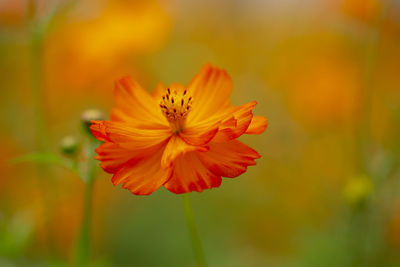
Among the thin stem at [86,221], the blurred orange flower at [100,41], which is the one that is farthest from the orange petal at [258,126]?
the blurred orange flower at [100,41]

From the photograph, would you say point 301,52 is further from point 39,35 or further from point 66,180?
point 39,35

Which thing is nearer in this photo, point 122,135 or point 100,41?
point 122,135

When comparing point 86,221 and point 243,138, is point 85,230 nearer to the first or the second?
point 86,221

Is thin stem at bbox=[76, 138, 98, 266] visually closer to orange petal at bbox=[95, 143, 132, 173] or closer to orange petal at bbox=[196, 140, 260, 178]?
orange petal at bbox=[95, 143, 132, 173]

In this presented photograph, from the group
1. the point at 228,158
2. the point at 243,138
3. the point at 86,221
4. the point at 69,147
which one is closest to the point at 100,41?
the point at 243,138

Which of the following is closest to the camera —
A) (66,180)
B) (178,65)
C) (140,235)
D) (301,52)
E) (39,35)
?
(39,35)

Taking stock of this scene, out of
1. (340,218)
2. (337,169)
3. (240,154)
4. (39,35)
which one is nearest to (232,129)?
(240,154)

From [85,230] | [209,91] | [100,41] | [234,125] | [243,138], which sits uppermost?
[100,41]

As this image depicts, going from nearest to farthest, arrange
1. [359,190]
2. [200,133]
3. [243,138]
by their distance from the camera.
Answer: [200,133] < [359,190] < [243,138]
